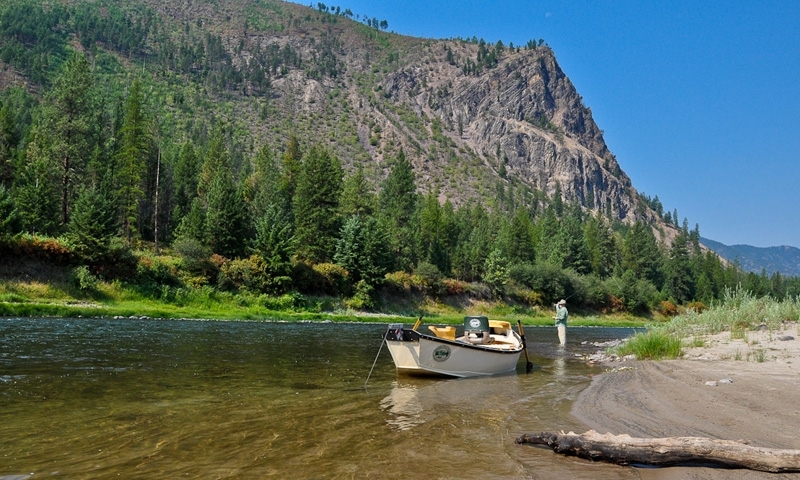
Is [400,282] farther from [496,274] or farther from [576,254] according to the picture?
[576,254]

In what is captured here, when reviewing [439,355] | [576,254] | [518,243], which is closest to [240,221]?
[439,355]

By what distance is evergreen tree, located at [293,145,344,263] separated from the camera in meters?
66.8

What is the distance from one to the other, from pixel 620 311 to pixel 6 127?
10145 cm

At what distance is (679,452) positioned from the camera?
275 inches

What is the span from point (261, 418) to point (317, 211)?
5834 cm

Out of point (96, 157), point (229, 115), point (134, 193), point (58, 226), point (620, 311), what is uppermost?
point (229, 115)

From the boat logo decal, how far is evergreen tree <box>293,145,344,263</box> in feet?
162

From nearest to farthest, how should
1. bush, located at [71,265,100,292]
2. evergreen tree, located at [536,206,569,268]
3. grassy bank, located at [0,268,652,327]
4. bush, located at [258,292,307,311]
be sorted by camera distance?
grassy bank, located at [0,268,652,327] < bush, located at [71,265,100,292] < bush, located at [258,292,307,311] < evergreen tree, located at [536,206,569,268]

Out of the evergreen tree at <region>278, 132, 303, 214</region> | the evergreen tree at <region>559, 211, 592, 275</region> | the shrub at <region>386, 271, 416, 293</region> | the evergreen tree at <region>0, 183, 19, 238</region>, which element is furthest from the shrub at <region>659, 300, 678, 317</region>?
the evergreen tree at <region>0, 183, 19, 238</region>

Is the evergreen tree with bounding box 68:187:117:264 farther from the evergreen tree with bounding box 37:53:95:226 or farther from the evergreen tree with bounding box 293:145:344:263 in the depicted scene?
the evergreen tree with bounding box 293:145:344:263

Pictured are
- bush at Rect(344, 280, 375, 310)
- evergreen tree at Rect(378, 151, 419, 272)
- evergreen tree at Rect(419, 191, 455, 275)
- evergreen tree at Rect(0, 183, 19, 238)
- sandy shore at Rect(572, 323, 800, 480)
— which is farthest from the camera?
evergreen tree at Rect(419, 191, 455, 275)

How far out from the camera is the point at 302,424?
9.93 metres

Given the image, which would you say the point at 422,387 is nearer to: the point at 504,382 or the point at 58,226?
the point at 504,382

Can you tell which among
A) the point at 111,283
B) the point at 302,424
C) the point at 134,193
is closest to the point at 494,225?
the point at 134,193
